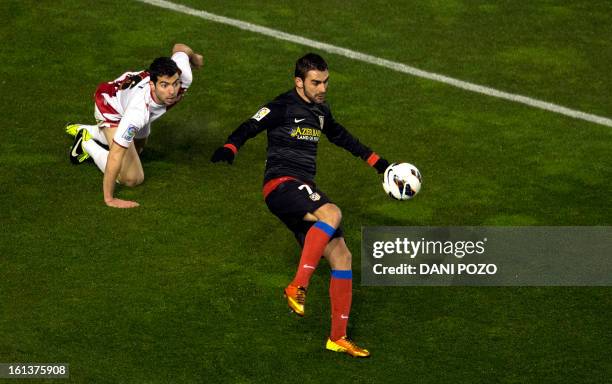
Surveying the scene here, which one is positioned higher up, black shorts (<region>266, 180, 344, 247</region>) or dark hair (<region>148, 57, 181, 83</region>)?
dark hair (<region>148, 57, 181, 83</region>)

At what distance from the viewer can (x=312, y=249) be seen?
1082cm

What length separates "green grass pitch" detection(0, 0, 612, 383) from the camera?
10820mm

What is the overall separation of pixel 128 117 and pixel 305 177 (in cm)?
235

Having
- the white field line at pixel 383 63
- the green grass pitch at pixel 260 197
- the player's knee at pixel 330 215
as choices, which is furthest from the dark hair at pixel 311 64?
the white field line at pixel 383 63

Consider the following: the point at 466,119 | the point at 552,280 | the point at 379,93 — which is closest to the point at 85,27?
the point at 379,93

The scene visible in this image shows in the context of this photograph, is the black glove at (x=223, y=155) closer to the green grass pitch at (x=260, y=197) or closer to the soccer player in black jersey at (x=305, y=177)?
the soccer player in black jersey at (x=305, y=177)

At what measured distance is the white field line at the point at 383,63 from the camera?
15.6m

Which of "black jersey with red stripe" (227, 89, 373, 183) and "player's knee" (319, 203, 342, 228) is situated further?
"black jersey with red stripe" (227, 89, 373, 183)

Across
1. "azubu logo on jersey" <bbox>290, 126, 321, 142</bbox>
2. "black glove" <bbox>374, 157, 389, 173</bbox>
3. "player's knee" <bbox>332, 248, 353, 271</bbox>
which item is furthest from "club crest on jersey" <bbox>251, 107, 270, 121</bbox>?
"player's knee" <bbox>332, 248, 353, 271</bbox>

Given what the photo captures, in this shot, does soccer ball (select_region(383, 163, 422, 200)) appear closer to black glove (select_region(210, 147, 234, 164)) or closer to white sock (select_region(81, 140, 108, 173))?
black glove (select_region(210, 147, 234, 164))

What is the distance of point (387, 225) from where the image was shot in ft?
42.7

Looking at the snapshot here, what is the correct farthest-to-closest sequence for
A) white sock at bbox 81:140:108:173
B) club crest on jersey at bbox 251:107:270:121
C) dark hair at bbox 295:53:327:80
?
1. white sock at bbox 81:140:108:173
2. club crest on jersey at bbox 251:107:270:121
3. dark hair at bbox 295:53:327:80

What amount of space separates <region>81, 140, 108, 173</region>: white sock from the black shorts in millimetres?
2955

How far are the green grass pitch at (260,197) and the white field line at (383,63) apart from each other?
15cm
